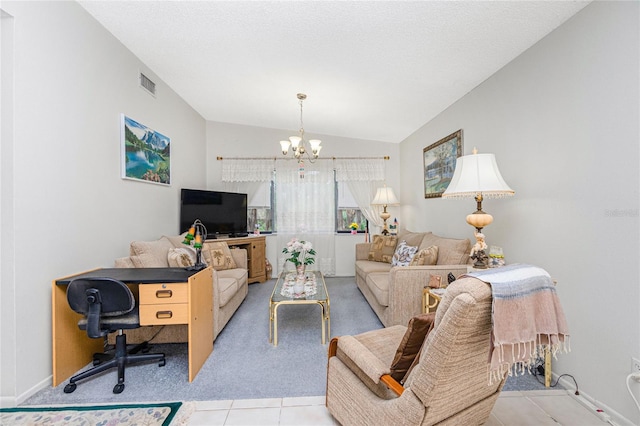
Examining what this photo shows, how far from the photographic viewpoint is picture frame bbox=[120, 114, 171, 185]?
8.98 feet

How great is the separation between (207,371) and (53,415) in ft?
2.84

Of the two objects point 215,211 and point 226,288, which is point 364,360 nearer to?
point 226,288

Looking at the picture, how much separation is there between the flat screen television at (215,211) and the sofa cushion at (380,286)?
8.08 ft

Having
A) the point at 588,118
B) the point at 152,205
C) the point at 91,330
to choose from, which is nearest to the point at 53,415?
the point at 91,330

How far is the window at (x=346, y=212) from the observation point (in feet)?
17.0

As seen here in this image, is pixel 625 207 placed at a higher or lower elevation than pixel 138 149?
lower

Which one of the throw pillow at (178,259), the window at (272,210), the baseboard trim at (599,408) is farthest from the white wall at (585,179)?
the throw pillow at (178,259)

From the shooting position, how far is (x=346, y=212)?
17.1 feet

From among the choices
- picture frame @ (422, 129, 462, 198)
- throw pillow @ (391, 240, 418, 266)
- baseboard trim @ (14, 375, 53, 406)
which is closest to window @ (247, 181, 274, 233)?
throw pillow @ (391, 240, 418, 266)

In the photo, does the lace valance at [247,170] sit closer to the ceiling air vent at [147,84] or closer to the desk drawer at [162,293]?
the ceiling air vent at [147,84]

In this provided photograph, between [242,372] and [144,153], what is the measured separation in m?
2.49

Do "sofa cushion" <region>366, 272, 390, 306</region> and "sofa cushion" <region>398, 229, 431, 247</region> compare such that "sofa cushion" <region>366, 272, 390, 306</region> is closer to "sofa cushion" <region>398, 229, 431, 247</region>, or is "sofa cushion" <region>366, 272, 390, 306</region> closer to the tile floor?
"sofa cushion" <region>398, 229, 431, 247</region>

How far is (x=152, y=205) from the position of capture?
10.6 ft

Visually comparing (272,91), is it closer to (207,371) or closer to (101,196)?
(101,196)
